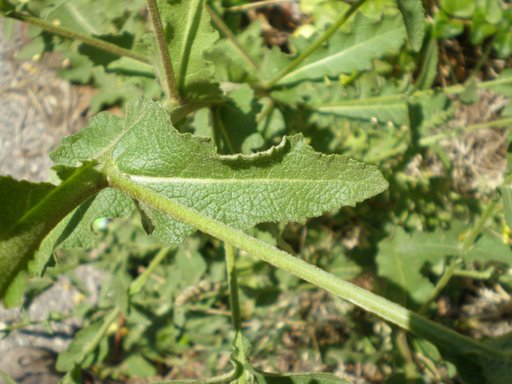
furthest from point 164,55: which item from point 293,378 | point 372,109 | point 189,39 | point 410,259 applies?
point 410,259

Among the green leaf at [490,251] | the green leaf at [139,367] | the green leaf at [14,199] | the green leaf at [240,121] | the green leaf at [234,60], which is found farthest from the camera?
the green leaf at [139,367]

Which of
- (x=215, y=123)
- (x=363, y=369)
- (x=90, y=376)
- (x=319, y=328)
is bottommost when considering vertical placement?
(x=90, y=376)

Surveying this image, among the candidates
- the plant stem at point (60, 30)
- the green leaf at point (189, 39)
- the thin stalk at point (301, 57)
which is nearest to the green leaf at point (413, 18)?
the thin stalk at point (301, 57)

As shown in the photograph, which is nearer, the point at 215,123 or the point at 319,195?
the point at 319,195

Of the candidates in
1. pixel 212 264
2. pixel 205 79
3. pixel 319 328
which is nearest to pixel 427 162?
pixel 319 328

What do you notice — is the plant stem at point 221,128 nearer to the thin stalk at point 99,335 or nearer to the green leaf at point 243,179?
the green leaf at point 243,179

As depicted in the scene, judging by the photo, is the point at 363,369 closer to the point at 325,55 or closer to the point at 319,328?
the point at 319,328
